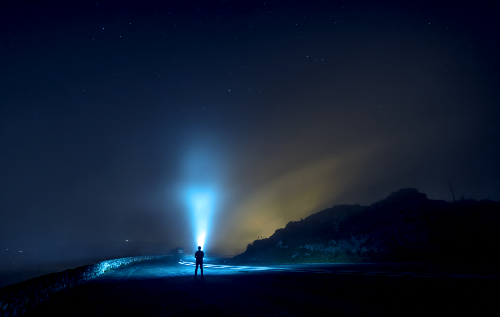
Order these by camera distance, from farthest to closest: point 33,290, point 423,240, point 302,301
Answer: point 423,240 < point 33,290 < point 302,301

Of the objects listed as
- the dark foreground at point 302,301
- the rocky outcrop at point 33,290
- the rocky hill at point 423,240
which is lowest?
the rocky hill at point 423,240

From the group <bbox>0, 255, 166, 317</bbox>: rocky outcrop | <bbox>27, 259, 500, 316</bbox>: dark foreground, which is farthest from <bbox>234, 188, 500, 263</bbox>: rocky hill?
<bbox>0, 255, 166, 317</bbox>: rocky outcrop

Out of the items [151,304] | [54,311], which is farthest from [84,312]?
[151,304]

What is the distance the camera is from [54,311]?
6.92 m

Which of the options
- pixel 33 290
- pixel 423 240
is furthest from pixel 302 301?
pixel 423 240

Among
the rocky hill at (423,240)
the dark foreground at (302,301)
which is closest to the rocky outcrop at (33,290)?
the dark foreground at (302,301)

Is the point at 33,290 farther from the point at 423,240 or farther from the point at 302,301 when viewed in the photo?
the point at 423,240

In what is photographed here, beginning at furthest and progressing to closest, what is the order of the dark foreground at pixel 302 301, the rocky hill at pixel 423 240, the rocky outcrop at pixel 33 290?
the rocky hill at pixel 423 240
the rocky outcrop at pixel 33 290
the dark foreground at pixel 302 301

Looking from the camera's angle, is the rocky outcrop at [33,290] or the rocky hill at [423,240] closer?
the rocky outcrop at [33,290]

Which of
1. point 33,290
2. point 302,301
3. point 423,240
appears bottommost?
point 423,240

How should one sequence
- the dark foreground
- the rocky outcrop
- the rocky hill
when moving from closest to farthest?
the dark foreground
the rocky outcrop
the rocky hill

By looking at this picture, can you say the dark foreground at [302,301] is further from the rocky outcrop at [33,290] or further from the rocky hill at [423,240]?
the rocky hill at [423,240]

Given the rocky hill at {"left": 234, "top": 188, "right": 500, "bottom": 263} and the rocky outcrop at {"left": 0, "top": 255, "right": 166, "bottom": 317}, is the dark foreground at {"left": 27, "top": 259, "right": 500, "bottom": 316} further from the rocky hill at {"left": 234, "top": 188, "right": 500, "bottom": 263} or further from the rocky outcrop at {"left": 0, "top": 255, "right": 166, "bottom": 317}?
the rocky hill at {"left": 234, "top": 188, "right": 500, "bottom": 263}

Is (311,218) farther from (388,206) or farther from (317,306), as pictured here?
(317,306)
